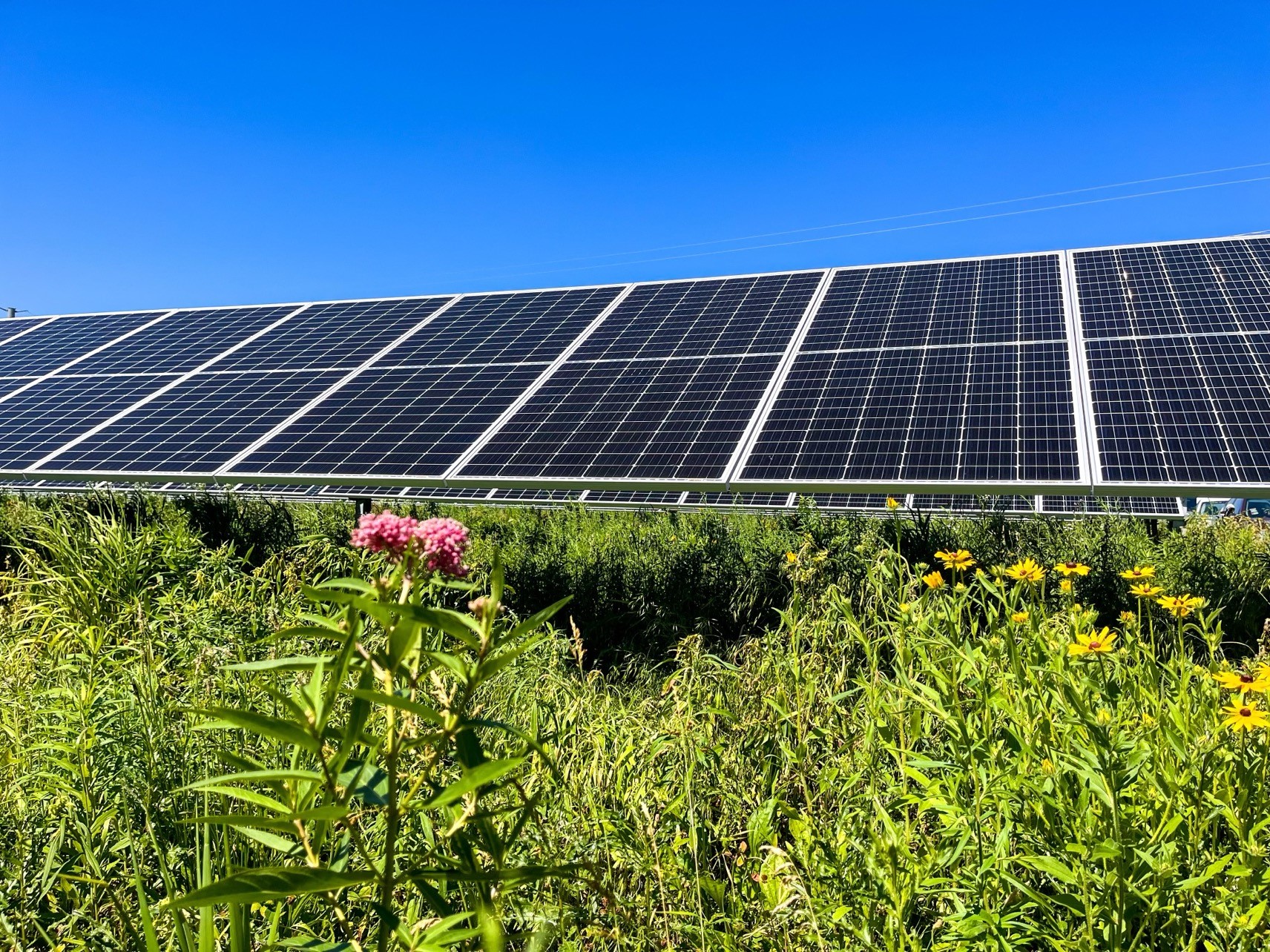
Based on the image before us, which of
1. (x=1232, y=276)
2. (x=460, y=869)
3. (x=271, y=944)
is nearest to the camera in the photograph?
(x=460, y=869)

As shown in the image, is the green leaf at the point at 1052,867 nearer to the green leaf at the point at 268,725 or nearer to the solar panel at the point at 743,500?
the green leaf at the point at 268,725

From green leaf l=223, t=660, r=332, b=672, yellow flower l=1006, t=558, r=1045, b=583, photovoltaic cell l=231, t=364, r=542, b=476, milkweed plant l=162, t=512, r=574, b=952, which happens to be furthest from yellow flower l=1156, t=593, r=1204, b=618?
photovoltaic cell l=231, t=364, r=542, b=476

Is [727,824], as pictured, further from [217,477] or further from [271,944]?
[217,477]

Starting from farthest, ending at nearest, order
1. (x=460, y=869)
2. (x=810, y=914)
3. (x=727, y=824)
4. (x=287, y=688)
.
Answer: (x=287, y=688) → (x=727, y=824) → (x=810, y=914) → (x=460, y=869)

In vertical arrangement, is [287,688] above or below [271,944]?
below

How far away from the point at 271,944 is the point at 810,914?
157 cm

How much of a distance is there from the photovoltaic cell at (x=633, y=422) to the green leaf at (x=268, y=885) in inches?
272

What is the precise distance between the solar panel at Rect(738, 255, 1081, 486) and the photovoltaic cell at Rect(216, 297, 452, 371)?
7341mm

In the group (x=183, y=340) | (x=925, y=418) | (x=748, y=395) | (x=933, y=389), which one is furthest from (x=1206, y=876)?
(x=183, y=340)

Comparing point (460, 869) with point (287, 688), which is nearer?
point (460, 869)

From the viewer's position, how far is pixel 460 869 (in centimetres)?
187

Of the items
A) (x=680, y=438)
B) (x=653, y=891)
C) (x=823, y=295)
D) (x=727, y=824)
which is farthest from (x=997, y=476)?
(x=823, y=295)

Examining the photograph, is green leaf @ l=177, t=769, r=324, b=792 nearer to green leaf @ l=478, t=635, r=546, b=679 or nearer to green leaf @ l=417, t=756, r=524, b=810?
green leaf @ l=417, t=756, r=524, b=810

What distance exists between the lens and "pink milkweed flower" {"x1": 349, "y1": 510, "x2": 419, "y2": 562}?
1765 millimetres
